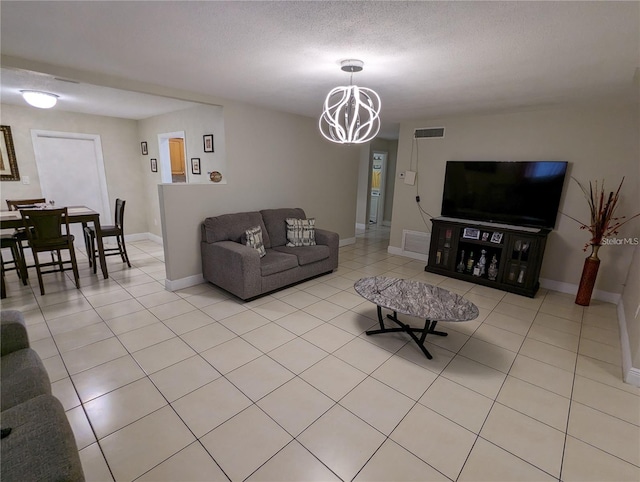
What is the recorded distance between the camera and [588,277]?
3406 millimetres

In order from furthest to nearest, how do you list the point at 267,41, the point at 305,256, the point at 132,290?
the point at 305,256 → the point at 132,290 → the point at 267,41

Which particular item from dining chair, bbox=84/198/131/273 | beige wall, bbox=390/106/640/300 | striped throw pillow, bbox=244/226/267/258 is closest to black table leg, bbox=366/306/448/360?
striped throw pillow, bbox=244/226/267/258

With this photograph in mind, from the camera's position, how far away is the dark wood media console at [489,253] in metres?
3.65

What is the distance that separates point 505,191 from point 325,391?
11.7 ft

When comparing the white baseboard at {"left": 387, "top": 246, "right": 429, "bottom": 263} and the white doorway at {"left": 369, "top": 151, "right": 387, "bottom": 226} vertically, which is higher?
the white doorway at {"left": 369, "top": 151, "right": 387, "bottom": 226}

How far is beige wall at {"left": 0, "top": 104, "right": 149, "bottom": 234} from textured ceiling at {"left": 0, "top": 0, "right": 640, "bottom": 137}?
171cm

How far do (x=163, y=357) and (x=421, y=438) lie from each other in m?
1.93

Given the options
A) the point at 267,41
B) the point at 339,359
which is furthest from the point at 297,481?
the point at 267,41

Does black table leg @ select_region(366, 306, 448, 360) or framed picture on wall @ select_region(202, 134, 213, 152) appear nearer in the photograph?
black table leg @ select_region(366, 306, 448, 360)

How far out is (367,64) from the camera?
2418mm

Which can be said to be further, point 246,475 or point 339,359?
point 339,359

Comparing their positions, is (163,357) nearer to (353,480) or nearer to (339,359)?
(339,359)

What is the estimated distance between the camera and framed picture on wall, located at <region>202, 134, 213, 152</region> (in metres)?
4.09

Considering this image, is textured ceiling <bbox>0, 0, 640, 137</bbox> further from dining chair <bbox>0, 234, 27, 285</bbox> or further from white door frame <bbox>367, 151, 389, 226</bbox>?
white door frame <bbox>367, 151, 389, 226</bbox>
